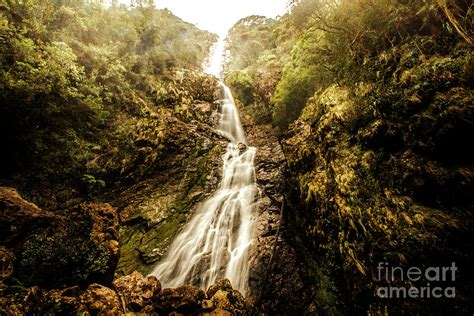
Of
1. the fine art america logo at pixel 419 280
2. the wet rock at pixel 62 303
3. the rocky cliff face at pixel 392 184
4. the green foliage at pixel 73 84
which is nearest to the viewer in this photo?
the fine art america logo at pixel 419 280

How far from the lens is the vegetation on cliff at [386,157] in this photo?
3.90 meters

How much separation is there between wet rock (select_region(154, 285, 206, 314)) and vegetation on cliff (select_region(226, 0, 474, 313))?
3.23 meters

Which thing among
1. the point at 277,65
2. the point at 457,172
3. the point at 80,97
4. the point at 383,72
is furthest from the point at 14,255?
the point at 277,65

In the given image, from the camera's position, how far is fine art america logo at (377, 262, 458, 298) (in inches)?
142

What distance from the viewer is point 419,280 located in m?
3.93

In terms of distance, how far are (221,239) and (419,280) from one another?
669 centimetres

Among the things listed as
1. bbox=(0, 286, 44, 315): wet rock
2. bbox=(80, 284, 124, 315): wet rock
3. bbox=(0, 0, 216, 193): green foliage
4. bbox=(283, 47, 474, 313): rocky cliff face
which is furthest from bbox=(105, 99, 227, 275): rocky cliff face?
bbox=(283, 47, 474, 313): rocky cliff face

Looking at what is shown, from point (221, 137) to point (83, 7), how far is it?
10.7 meters

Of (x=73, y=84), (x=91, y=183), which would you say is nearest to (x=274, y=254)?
(x=91, y=183)

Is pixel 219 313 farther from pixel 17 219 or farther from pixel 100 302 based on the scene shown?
pixel 17 219

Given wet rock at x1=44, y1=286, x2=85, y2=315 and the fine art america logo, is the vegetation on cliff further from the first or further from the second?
wet rock at x1=44, y1=286, x2=85, y2=315

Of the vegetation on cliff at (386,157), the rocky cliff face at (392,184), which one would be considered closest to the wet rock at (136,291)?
the vegetation on cliff at (386,157)

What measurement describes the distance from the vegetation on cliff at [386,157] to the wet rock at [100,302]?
5044mm

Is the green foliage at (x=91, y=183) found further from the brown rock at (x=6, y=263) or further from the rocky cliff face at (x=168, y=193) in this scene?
the brown rock at (x=6, y=263)
